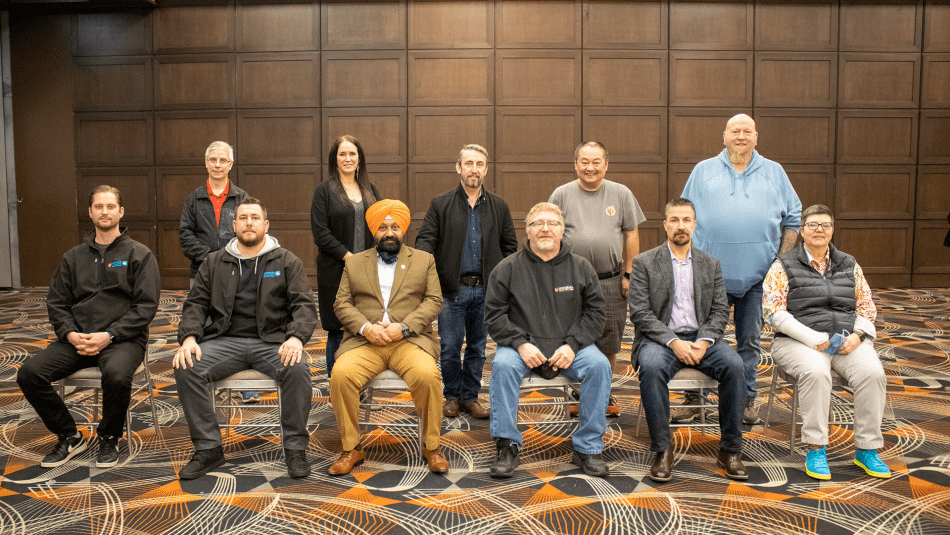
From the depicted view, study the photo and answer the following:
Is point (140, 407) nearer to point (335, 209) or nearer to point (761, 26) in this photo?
point (335, 209)

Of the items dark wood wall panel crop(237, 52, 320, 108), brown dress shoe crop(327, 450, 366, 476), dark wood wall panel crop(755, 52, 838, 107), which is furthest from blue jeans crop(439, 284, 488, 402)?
dark wood wall panel crop(755, 52, 838, 107)

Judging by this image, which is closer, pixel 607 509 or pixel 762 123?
pixel 607 509

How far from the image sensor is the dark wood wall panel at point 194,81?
8.48 metres

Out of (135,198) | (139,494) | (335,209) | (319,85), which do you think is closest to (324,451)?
(139,494)

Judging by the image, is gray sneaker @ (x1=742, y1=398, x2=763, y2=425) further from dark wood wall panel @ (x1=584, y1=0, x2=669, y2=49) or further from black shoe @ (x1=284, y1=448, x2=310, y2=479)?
dark wood wall panel @ (x1=584, y1=0, x2=669, y2=49)

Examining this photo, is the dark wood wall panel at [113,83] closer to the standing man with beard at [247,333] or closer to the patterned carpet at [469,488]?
the patterned carpet at [469,488]

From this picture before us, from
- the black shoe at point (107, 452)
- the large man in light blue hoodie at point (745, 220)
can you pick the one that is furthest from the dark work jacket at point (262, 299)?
the large man in light blue hoodie at point (745, 220)

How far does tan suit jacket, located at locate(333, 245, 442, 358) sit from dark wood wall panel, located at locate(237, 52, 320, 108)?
222 inches

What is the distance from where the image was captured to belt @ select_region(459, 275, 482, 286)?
3768 mm

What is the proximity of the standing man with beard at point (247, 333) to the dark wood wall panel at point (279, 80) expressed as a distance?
5.50 m

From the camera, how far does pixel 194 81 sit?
8.52 metres

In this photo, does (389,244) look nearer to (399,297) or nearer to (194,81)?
(399,297)

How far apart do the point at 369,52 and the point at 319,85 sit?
777 mm

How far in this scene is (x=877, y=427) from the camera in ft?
9.73
